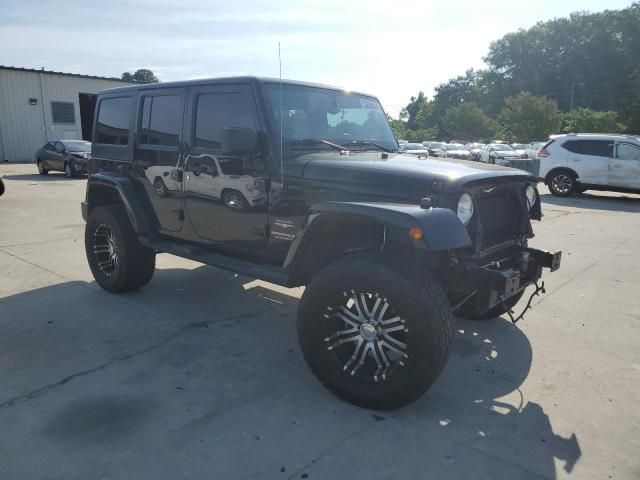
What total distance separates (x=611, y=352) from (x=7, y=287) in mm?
5774

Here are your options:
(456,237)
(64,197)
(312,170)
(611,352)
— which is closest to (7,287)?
(312,170)

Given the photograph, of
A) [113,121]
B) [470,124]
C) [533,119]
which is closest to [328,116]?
[113,121]

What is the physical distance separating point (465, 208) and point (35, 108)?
3127cm

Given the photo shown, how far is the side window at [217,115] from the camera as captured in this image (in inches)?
154

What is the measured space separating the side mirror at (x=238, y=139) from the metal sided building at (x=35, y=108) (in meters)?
26.8

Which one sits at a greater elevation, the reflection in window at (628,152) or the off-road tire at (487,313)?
the reflection in window at (628,152)

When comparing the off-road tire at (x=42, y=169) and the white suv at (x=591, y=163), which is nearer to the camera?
the white suv at (x=591, y=163)

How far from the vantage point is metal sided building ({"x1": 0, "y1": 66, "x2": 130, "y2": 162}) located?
1093 inches

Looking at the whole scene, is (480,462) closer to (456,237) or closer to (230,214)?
(456,237)

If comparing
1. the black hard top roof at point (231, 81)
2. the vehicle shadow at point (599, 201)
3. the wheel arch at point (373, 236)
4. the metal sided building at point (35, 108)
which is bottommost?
the vehicle shadow at point (599, 201)

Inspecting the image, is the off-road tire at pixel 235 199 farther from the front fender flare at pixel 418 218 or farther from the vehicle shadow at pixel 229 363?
the vehicle shadow at pixel 229 363

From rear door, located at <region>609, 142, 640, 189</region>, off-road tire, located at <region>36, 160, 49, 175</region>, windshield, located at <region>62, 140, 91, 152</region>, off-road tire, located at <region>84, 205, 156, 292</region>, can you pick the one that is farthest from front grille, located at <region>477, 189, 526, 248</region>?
off-road tire, located at <region>36, 160, 49, 175</region>

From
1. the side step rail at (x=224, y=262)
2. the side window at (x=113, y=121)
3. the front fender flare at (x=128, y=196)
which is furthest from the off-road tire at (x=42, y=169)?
the side step rail at (x=224, y=262)

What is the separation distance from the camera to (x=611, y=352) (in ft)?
13.2
